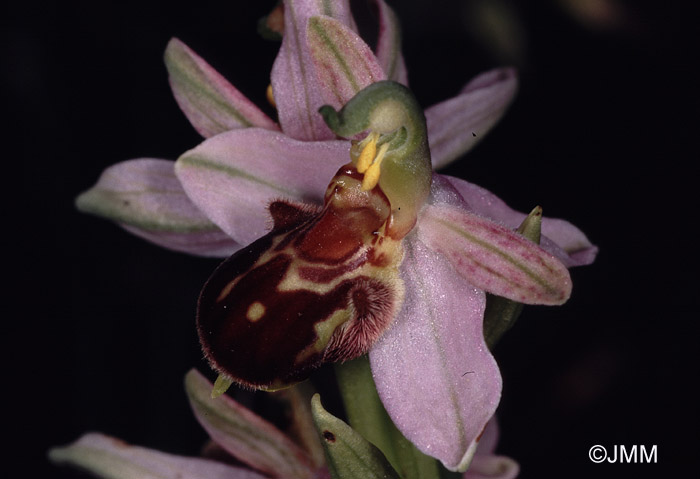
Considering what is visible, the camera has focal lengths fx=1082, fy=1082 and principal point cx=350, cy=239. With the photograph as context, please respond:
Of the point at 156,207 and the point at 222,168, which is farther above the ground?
the point at 222,168

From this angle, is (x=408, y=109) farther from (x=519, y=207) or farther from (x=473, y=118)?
(x=519, y=207)

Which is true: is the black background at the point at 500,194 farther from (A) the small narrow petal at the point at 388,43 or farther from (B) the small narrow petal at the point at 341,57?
(B) the small narrow petal at the point at 341,57

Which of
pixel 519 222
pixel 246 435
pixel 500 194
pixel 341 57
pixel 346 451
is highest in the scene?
pixel 341 57

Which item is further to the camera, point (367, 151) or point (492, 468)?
point (492, 468)

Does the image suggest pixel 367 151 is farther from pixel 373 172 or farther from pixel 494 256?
pixel 494 256

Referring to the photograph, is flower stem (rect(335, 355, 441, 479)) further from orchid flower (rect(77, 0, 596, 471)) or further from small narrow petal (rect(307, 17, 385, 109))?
small narrow petal (rect(307, 17, 385, 109))

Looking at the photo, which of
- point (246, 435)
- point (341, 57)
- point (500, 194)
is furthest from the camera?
point (500, 194)

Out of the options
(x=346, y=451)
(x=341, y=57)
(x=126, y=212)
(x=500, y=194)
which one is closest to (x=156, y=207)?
(x=126, y=212)

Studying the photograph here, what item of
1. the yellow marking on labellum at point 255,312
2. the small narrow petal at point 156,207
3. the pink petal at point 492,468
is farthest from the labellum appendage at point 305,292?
the pink petal at point 492,468
